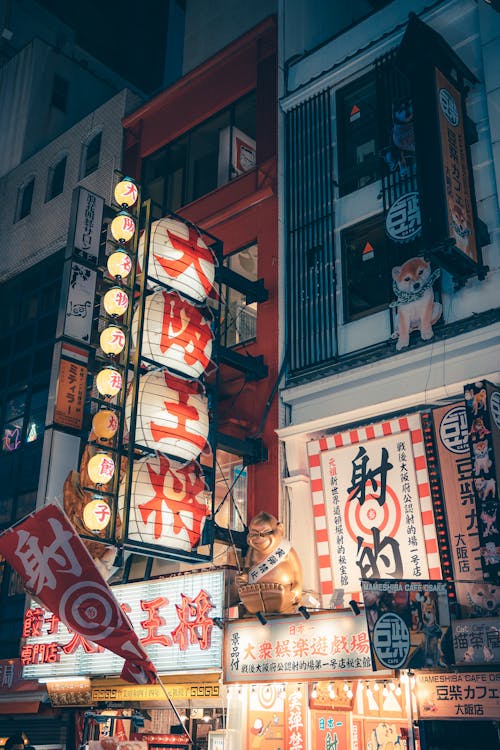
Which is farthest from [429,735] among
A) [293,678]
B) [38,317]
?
[38,317]

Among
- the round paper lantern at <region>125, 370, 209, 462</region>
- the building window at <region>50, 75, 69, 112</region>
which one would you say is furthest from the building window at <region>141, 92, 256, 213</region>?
the building window at <region>50, 75, 69, 112</region>

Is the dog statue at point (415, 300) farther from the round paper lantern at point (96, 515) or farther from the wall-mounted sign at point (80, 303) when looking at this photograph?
the wall-mounted sign at point (80, 303)

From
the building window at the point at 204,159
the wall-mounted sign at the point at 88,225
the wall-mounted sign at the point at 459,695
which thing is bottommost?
the wall-mounted sign at the point at 459,695

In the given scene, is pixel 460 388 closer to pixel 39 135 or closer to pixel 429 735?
pixel 429 735

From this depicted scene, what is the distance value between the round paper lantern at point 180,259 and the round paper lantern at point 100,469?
3.77m

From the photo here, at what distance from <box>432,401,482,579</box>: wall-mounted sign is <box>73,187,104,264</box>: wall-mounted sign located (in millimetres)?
10097

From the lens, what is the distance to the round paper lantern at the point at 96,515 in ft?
40.5

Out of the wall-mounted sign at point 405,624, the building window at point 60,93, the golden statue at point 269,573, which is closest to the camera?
the wall-mounted sign at point 405,624

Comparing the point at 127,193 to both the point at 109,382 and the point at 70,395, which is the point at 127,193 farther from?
the point at 70,395

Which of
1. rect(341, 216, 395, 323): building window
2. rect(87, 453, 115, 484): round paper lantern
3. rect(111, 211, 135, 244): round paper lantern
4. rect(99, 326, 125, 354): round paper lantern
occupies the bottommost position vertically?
rect(87, 453, 115, 484): round paper lantern

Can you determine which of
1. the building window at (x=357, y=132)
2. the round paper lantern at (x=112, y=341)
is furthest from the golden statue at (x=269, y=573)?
the building window at (x=357, y=132)

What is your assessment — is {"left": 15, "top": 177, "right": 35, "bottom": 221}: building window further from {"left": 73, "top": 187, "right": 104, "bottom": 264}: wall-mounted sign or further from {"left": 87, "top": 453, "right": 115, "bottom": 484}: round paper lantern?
{"left": 87, "top": 453, "right": 115, "bottom": 484}: round paper lantern

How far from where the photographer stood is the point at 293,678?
11359 mm

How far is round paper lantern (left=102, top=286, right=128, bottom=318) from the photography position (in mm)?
14453
